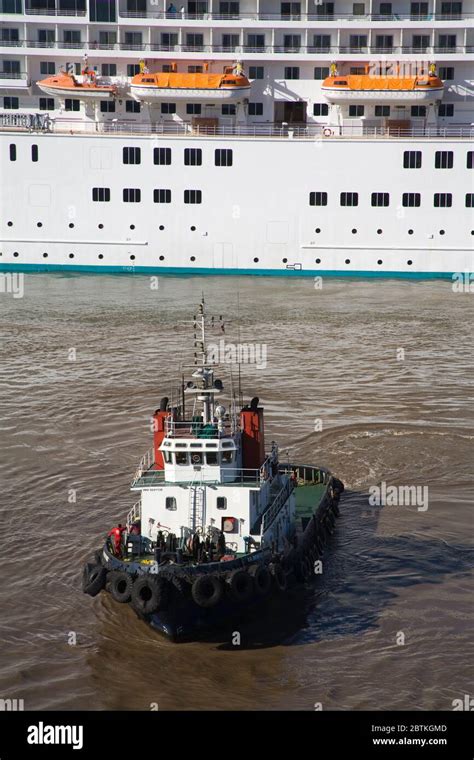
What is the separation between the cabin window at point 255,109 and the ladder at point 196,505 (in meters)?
34.3

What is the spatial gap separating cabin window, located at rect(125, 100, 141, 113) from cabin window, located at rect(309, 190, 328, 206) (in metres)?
9.32

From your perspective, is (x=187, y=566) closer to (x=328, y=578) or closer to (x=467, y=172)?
(x=328, y=578)

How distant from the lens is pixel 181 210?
47281mm

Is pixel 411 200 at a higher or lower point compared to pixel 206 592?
higher

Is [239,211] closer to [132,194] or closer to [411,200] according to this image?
[132,194]

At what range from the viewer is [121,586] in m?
17.4

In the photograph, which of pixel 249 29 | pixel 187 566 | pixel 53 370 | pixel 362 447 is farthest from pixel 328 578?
pixel 249 29

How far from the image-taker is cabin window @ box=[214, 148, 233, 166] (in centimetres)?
4709

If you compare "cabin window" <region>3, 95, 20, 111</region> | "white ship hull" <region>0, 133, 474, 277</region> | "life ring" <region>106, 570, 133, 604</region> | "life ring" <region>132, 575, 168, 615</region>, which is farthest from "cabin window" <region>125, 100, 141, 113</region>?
"life ring" <region>132, 575, 168, 615</region>

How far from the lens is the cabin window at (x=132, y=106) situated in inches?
1954

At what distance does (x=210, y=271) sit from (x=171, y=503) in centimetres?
3007

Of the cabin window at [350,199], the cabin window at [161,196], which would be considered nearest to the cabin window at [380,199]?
the cabin window at [350,199]

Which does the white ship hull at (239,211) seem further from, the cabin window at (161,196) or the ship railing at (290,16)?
the ship railing at (290,16)

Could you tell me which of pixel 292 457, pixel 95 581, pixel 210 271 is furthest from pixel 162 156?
pixel 95 581
